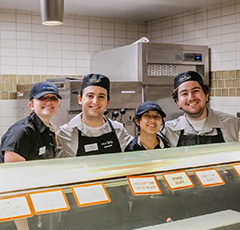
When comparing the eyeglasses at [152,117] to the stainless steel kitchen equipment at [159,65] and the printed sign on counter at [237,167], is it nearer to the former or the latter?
the printed sign on counter at [237,167]

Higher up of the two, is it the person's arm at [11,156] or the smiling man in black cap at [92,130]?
the smiling man in black cap at [92,130]

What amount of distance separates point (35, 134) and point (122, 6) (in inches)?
118

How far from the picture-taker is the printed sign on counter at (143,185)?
1.14 metres

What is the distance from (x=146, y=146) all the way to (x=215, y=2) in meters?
2.93

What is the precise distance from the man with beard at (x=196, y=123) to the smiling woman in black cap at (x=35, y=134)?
0.73 meters

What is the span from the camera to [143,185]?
3.82 ft

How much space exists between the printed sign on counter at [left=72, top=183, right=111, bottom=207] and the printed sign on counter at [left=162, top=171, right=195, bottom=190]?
223mm

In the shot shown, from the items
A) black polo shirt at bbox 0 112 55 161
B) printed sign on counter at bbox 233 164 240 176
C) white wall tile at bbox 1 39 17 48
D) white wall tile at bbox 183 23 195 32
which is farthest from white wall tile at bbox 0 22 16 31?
printed sign on counter at bbox 233 164 240 176

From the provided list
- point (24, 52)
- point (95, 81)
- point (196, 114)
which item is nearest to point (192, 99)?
point (196, 114)

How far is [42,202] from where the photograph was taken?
101 cm

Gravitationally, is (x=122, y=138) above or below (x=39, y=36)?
below

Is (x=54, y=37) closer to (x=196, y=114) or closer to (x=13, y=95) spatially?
(x=13, y=95)

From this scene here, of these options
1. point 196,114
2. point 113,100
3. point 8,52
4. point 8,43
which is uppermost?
point 8,43

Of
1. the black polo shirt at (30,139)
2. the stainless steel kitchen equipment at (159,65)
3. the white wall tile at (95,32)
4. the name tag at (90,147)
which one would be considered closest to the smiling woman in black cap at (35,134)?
the black polo shirt at (30,139)
